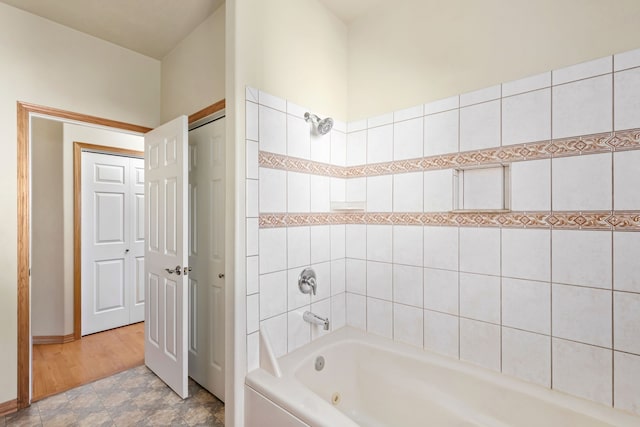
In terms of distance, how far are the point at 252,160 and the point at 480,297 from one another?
4.46 ft

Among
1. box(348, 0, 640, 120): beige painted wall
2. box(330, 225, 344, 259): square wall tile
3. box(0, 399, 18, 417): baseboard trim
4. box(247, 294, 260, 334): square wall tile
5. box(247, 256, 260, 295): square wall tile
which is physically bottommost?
box(0, 399, 18, 417): baseboard trim

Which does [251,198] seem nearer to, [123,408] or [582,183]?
[582,183]

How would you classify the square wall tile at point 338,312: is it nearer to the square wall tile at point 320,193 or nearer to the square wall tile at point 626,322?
the square wall tile at point 320,193

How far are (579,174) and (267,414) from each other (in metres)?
1.72

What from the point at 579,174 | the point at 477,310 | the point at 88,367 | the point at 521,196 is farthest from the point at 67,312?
the point at 579,174

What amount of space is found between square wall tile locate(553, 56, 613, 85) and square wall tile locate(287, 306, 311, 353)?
170 cm

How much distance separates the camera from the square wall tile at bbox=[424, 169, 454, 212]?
162 cm

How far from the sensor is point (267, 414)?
1.35 metres

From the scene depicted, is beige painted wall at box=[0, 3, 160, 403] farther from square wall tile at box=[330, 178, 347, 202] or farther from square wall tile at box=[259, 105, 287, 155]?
square wall tile at box=[330, 178, 347, 202]

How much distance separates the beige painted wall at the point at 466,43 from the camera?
124cm

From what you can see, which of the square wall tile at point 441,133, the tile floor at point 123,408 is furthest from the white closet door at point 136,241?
the square wall tile at point 441,133

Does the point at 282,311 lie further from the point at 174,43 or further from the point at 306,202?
the point at 174,43

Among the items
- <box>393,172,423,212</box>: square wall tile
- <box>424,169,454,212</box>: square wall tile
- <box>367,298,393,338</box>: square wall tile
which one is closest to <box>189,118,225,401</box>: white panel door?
<box>367,298,393,338</box>: square wall tile

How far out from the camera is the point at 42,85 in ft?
6.77
